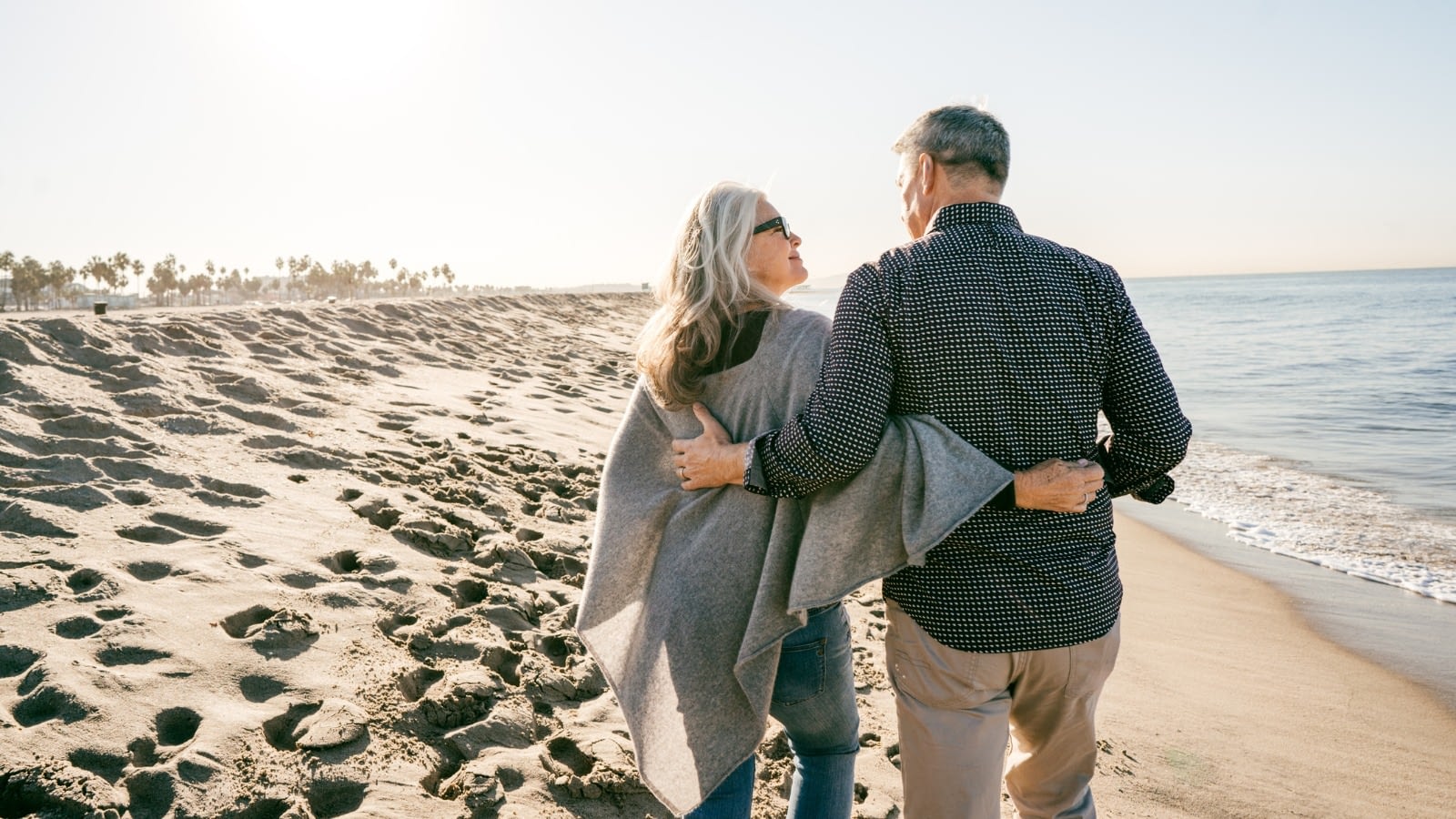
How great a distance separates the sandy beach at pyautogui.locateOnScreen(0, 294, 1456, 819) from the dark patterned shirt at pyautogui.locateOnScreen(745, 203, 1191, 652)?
1260 mm

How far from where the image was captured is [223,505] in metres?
4.24

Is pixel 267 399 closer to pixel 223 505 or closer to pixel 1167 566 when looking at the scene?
pixel 223 505

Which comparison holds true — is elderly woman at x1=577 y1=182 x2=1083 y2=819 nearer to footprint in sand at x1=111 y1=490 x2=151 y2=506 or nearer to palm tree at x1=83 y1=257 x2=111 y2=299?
footprint in sand at x1=111 y1=490 x2=151 y2=506

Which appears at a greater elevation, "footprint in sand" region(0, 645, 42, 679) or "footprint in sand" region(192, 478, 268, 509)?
"footprint in sand" region(192, 478, 268, 509)

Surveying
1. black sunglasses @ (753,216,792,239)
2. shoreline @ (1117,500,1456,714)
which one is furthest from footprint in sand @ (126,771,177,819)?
shoreline @ (1117,500,1456,714)

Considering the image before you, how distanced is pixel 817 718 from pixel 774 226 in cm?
115

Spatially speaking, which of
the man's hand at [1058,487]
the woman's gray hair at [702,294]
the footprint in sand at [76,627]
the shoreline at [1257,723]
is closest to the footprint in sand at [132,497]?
the footprint in sand at [76,627]

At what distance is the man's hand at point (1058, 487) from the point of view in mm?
1816

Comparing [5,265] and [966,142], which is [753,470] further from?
[5,265]

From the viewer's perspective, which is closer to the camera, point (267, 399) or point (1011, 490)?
point (1011, 490)

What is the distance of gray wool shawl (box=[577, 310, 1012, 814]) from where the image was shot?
1839 millimetres

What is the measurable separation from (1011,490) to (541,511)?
144 inches

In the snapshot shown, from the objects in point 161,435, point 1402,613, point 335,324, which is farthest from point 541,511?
point 335,324

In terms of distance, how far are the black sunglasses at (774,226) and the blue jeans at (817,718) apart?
89cm
